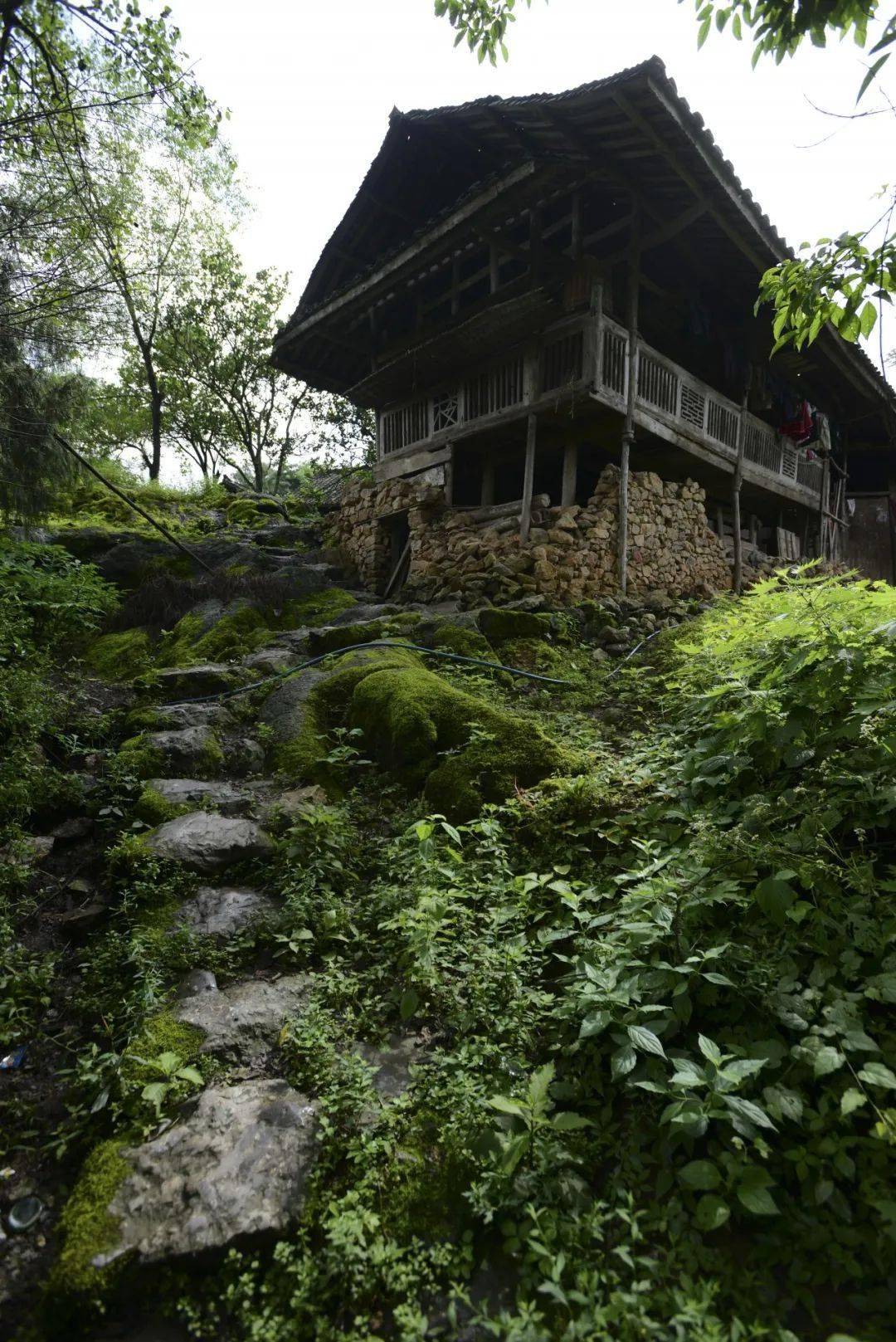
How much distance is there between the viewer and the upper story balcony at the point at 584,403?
8.74m

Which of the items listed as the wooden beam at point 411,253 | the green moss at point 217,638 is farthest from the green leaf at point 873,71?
the wooden beam at point 411,253

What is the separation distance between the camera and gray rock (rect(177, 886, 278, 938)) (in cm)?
289

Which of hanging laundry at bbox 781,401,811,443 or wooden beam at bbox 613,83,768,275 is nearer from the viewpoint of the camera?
wooden beam at bbox 613,83,768,275

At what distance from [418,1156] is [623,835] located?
1598 millimetres

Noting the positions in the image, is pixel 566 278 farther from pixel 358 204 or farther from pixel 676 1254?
pixel 676 1254

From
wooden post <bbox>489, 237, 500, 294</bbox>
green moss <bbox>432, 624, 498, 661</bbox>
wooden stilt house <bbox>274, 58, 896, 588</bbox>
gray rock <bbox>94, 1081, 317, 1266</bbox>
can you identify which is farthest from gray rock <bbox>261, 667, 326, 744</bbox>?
wooden post <bbox>489, 237, 500, 294</bbox>

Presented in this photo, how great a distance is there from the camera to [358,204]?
11703mm

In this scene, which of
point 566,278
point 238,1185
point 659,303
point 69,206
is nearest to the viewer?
point 238,1185

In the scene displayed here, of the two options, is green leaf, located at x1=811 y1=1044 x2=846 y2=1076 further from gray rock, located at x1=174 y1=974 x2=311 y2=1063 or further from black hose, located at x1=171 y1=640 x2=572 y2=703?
black hose, located at x1=171 y1=640 x2=572 y2=703

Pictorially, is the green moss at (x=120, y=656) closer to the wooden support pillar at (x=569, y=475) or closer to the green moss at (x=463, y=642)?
the green moss at (x=463, y=642)

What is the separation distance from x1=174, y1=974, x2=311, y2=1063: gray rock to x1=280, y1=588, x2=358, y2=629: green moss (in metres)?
6.66

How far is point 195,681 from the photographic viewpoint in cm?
586

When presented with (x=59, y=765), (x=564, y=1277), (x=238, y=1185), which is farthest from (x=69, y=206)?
(x=564, y=1277)

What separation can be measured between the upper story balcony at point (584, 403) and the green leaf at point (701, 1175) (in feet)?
27.8
